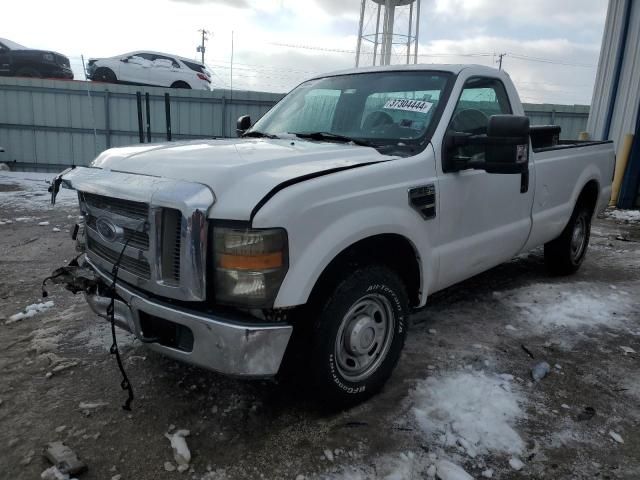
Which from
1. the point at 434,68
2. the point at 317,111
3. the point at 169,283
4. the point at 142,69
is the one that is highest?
the point at 142,69

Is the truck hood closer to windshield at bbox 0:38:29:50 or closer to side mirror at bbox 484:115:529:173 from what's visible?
side mirror at bbox 484:115:529:173

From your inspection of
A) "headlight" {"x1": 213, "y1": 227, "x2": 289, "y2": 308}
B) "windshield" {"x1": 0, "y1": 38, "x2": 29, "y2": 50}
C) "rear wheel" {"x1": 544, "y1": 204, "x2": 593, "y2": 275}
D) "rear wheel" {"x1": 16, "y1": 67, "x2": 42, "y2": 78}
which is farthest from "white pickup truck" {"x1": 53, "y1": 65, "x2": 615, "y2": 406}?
"windshield" {"x1": 0, "y1": 38, "x2": 29, "y2": 50}

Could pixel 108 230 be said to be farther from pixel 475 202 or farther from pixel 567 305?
pixel 567 305

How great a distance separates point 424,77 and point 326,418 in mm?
2295

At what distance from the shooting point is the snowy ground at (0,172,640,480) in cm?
233

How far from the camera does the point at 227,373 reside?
7.09 ft

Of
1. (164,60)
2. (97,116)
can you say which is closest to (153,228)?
(97,116)

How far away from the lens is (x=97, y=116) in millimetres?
15172

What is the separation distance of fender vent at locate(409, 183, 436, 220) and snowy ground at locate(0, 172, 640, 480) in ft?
3.28

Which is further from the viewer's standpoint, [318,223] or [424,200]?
[424,200]

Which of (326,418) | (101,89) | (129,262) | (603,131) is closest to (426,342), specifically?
(326,418)

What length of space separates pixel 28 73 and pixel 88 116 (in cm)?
397

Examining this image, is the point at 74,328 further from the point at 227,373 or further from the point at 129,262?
the point at 227,373

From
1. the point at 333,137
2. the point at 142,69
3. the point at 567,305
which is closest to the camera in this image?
the point at 333,137
